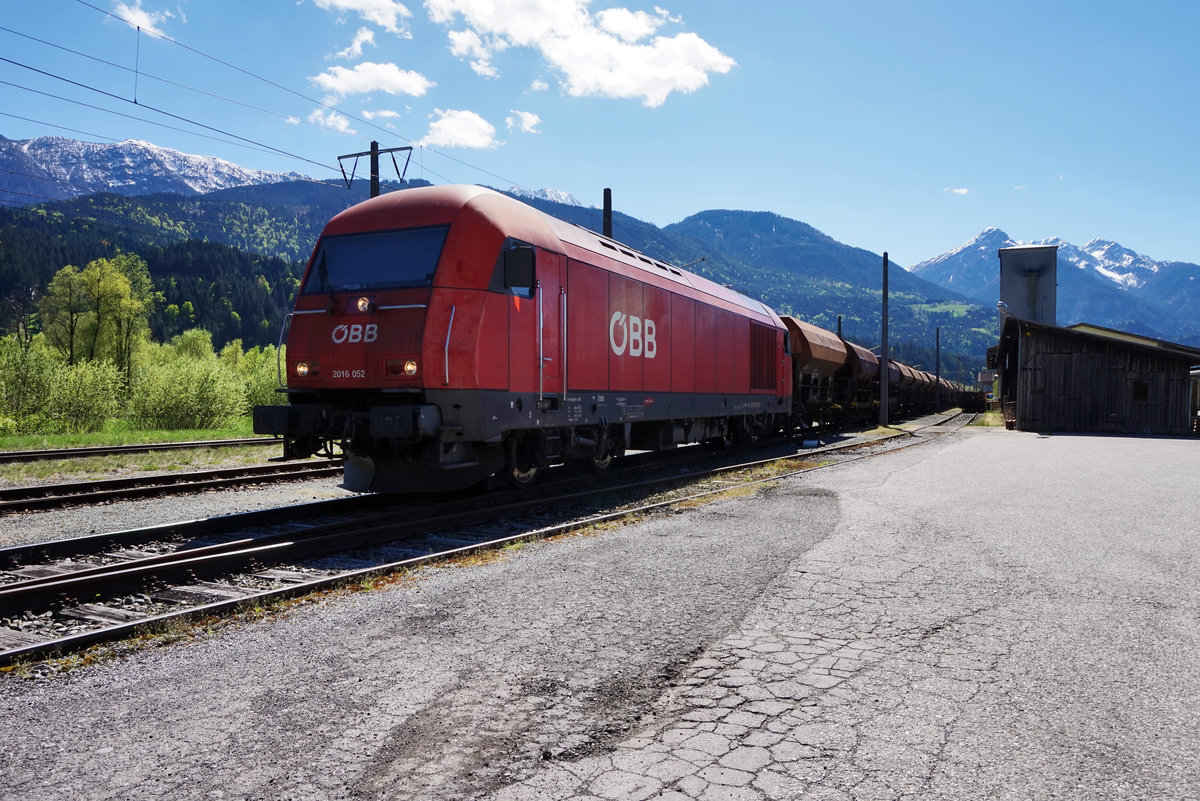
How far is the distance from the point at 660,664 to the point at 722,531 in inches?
168

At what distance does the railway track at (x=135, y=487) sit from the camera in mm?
Result: 9930

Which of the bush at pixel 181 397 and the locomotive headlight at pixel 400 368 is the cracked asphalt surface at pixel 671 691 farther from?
the bush at pixel 181 397

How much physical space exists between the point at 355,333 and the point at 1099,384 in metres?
Answer: 32.7

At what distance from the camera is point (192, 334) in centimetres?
7219

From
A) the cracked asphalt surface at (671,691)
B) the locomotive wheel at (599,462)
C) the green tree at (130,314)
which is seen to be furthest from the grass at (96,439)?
the green tree at (130,314)

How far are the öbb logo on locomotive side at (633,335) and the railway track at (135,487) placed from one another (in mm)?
6106

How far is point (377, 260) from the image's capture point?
9.07 meters

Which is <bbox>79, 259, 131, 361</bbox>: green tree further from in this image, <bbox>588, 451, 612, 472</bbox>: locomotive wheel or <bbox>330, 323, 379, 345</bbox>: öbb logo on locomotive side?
<bbox>330, 323, 379, 345</bbox>: öbb logo on locomotive side

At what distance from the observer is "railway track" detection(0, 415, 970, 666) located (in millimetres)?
5223

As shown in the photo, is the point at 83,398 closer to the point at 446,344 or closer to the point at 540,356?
the point at 540,356

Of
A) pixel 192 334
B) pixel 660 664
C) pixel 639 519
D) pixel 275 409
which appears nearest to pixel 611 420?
pixel 639 519

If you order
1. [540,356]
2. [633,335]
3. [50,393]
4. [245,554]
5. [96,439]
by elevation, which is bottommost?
[96,439]

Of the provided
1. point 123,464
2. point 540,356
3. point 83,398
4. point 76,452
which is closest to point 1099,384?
point 540,356

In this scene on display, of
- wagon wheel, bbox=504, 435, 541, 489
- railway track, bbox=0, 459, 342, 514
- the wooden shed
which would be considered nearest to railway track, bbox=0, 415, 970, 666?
wagon wheel, bbox=504, 435, 541, 489
